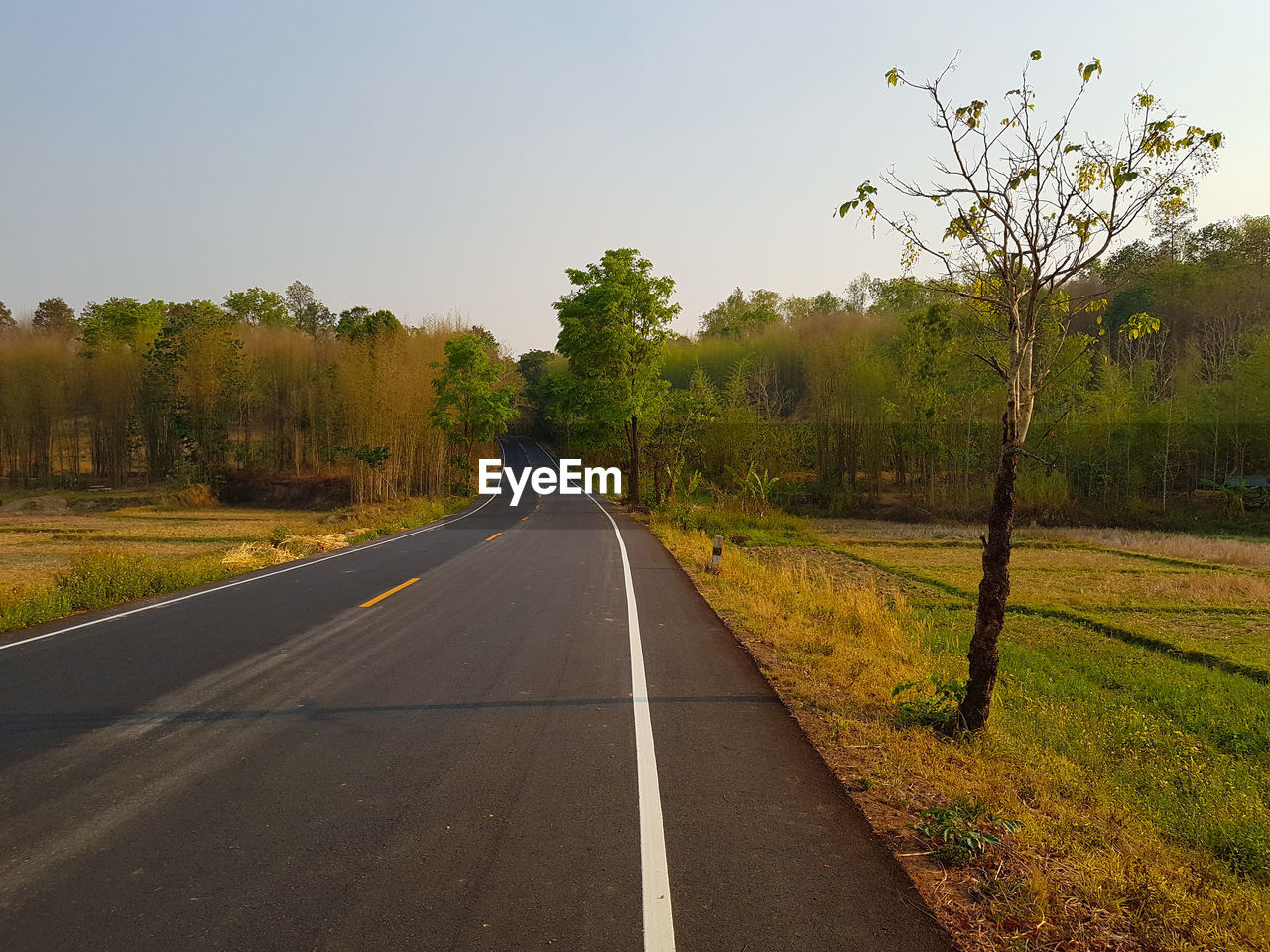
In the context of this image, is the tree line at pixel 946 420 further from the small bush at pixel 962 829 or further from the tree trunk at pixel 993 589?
the small bush at pixel 962 829

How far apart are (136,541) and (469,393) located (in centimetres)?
1860

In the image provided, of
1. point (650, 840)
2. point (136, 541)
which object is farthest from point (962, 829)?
point (136, 541)

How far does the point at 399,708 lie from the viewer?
18.5 feet

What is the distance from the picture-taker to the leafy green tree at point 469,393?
38250 millimetres

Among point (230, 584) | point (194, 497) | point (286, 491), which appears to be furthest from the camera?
point (286, 491)

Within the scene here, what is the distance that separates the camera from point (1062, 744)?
20.5 ft

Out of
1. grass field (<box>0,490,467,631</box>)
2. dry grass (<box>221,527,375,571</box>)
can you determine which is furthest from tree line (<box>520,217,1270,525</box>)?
→ dry grass (<box>221,527,375,571</box>)

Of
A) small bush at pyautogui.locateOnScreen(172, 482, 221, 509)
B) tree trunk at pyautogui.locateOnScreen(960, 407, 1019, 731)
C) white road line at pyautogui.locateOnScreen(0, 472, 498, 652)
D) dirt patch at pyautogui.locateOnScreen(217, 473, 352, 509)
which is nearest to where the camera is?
tree trunk at pyautogui.locateOnScreen(960, 407, 1019, 731)

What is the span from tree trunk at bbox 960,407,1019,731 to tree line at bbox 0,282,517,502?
105ft

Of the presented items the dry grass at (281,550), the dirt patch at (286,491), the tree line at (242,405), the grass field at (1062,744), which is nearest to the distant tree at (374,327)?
the tree line at (242,405)

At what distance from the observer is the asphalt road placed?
295 centimetres

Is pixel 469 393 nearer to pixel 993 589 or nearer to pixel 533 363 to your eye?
pixel 993 589

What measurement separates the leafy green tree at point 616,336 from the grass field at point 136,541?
8.24 metres

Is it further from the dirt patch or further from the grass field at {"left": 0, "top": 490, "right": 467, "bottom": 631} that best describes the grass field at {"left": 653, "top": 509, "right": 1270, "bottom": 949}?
the dirt patch
